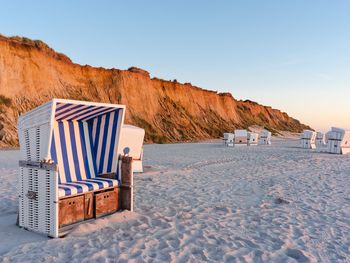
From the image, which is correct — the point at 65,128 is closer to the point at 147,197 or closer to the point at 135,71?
the point at 147,197

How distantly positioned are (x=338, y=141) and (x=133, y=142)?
13421 millimetres

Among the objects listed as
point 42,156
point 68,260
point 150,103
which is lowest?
point 68,260

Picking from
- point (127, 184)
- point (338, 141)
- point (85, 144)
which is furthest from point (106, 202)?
point (338, 141)

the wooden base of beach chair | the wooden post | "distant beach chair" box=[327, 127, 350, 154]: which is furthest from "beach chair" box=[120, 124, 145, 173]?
"distant beach chair" box=[327, 127, 350, 154]

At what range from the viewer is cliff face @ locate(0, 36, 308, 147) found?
28.0 meters

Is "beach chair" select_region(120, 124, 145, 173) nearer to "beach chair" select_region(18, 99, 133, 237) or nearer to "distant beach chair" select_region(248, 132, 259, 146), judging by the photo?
"beach chair" select_region(18, 99, 133, 237)

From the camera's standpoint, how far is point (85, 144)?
244 inches

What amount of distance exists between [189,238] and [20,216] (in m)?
2.71

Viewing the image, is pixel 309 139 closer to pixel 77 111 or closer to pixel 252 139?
pixel 252 139

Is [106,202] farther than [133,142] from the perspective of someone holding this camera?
No

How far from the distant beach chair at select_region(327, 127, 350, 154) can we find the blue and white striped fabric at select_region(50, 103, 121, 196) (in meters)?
16.4

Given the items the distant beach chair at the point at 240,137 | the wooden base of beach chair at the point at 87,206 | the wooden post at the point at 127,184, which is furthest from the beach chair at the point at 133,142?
the distant beach chair at the point at 240,137

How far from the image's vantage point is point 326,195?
748 cm

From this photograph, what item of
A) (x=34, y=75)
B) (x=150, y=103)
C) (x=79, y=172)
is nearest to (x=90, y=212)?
(x=79, y=172)
